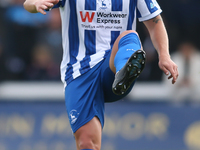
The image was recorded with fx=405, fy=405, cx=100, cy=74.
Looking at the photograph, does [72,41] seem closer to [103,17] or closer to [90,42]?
[90,42]

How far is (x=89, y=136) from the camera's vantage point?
3135mm

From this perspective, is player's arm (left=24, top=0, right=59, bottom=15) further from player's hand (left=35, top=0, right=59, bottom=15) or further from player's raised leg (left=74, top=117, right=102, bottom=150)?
player's raised leg (left=74, top=117, right=102, bottom=150)

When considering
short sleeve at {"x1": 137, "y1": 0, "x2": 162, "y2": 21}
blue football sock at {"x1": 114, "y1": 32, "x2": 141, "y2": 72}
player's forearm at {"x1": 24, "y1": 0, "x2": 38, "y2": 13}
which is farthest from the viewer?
short sleeve at {"x1": 137, "y1": 0, "x2": 162, "y2": 21}

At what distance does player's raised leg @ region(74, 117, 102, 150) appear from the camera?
312cm

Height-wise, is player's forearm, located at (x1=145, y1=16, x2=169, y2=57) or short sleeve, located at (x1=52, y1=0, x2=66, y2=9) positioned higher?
short sleeve, located at (x1=52, y1=0, x2=66, y2=9)

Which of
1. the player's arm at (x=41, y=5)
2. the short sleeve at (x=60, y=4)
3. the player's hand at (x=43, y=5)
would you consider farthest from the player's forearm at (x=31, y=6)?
the short sleeve at (x=60, y=4)

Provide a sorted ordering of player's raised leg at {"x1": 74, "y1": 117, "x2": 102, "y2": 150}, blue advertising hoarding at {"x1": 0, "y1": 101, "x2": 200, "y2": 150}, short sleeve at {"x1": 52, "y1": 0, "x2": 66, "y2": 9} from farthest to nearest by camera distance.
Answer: blue advertising hoarding at {"x1": 0, "y1": 101, "x2": 200, "y2": 150} < short sleeve at {"x1": 52, "y1": 0, "x2": 66, "y2": 9} < player's raised leg at {"x1": 74, "y1": 117, "x2": 102, "y2": 150}

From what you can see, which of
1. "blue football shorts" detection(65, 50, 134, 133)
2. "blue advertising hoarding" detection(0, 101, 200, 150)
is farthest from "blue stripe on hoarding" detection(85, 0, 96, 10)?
"blue advertising hoarding" detection(0, 101, 200, 150)

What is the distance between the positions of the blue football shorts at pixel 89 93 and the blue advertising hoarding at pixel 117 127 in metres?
3.73

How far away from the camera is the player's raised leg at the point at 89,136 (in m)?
3.12

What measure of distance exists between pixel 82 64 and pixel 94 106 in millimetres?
380

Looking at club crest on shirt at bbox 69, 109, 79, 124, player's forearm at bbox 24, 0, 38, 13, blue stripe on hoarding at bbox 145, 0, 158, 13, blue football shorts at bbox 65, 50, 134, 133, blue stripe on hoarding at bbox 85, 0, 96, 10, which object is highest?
player's forearm at bbox 24, 0, 38, 13

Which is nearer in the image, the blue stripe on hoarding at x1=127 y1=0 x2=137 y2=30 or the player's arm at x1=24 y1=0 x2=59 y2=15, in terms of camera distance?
the player's arm at x1=24 y1=0 x2=59 y2=15

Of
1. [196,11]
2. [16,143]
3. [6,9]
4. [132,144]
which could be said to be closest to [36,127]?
[16,143]
